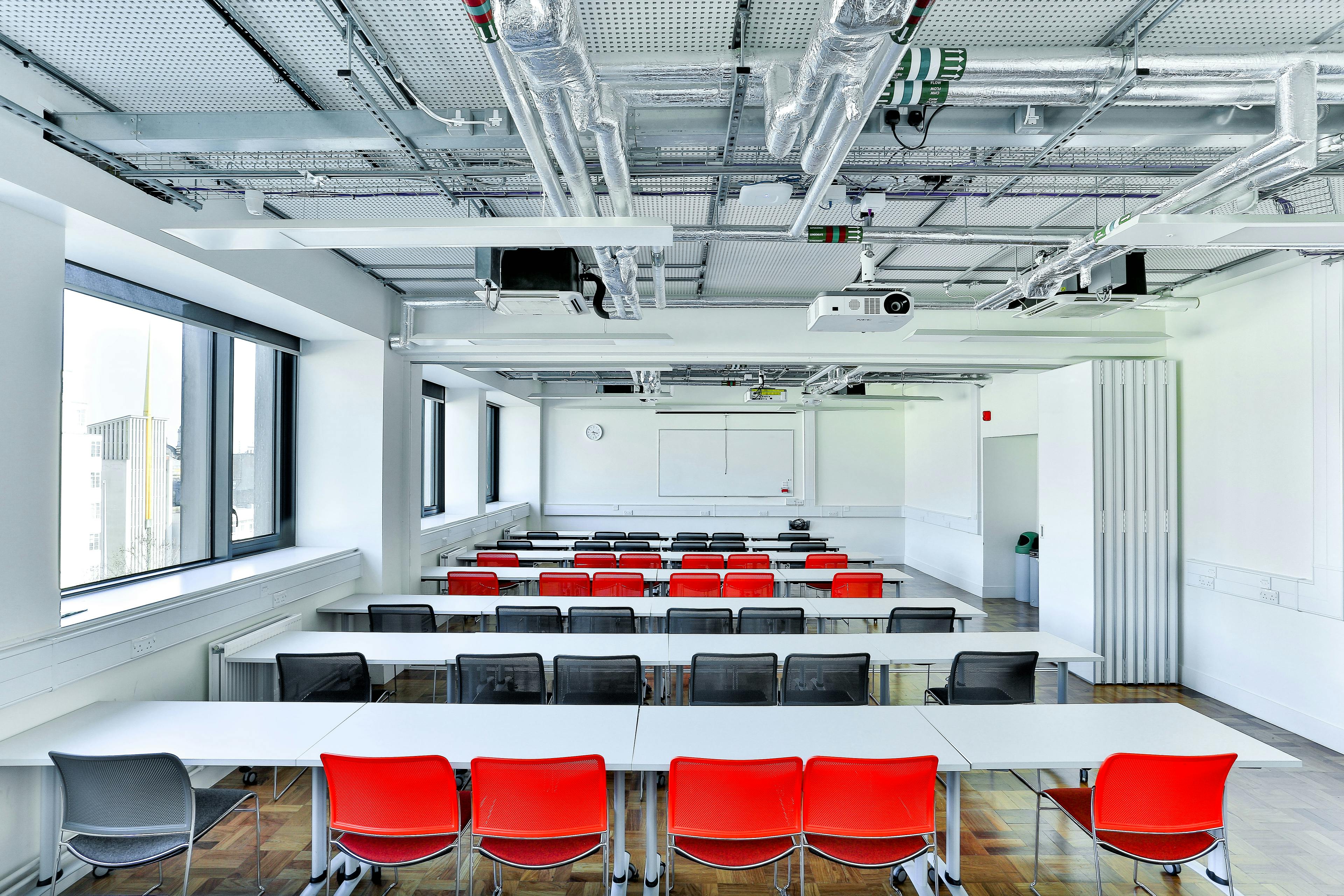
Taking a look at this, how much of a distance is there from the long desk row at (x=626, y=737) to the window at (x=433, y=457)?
679cm

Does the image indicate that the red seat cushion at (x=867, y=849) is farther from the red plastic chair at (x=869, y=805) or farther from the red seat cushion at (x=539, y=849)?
the red seat cushion at (x=539, y=849)

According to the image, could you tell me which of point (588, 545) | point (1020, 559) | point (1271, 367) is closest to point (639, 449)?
point (588, 545)

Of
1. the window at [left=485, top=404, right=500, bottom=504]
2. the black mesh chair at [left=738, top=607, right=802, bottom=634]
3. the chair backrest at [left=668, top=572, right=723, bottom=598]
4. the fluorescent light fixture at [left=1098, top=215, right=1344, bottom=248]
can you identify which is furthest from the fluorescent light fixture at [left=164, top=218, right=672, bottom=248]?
the window at [left=485, top=404, right=500, bottom=504]

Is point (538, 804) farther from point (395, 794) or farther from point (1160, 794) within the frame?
point (1160, 794)

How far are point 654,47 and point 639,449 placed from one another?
34.2 feet

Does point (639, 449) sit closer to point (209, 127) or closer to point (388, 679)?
point (388, 679)

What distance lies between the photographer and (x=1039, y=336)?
20.7 ft

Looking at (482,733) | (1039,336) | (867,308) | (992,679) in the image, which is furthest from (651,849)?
(1039,336)

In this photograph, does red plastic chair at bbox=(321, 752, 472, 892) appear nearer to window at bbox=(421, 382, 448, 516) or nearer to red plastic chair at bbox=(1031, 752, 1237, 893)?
red plastic chair at bbox=(1031, 752, 1237, 893)

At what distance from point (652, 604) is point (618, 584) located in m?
0.87

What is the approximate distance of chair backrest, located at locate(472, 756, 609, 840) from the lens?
252 cm

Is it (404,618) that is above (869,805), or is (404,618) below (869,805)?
above

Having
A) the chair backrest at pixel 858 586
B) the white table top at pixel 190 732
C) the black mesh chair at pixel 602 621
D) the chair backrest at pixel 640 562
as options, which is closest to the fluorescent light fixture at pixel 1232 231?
the black mesh chair at pixel 602 621

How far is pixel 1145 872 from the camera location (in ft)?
11.0
